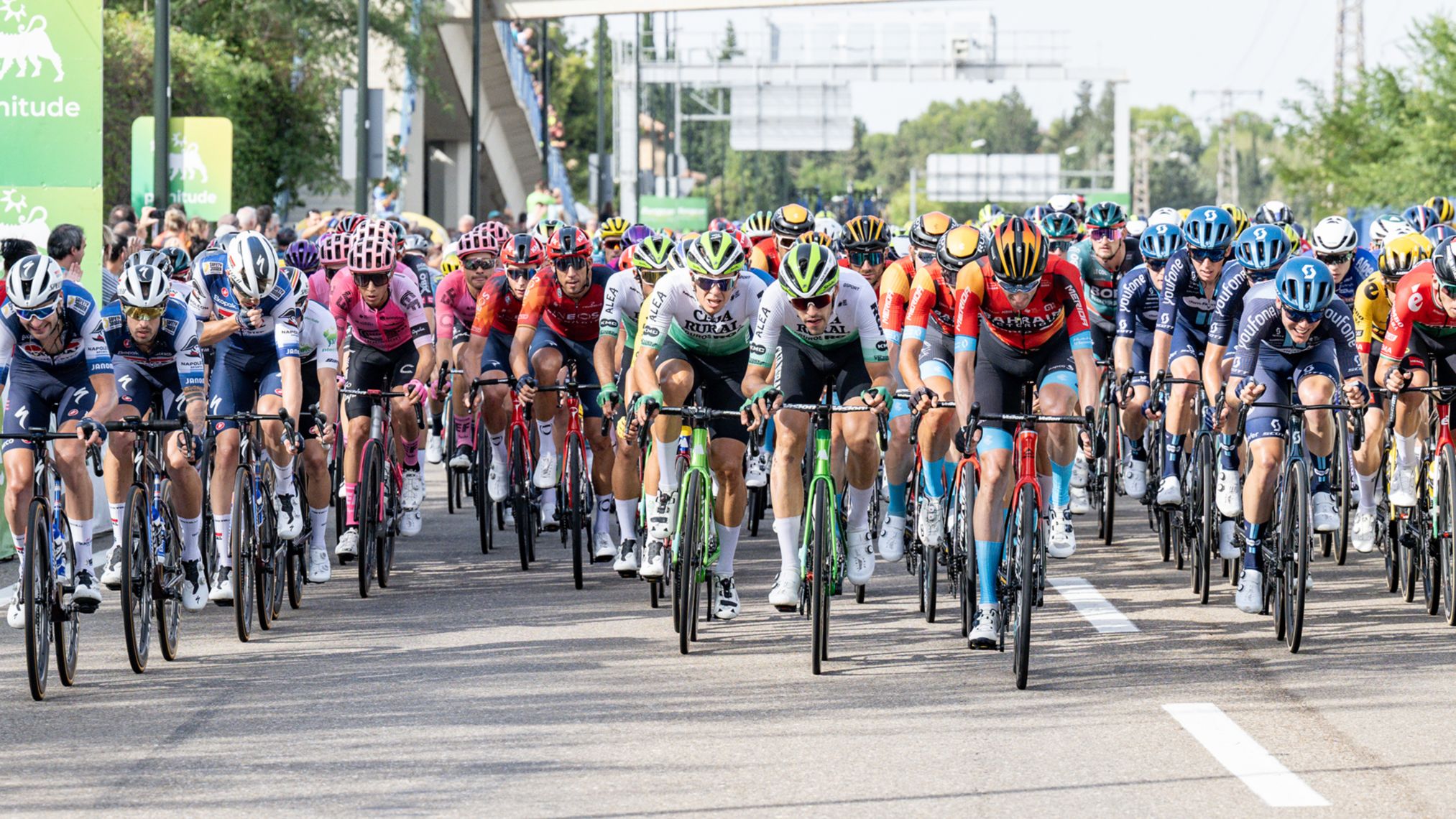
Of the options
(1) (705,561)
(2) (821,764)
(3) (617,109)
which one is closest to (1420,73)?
(3) (617,109)

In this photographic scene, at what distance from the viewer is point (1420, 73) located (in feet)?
125

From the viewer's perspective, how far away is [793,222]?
14.1m

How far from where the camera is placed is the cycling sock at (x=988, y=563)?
886 centimetres

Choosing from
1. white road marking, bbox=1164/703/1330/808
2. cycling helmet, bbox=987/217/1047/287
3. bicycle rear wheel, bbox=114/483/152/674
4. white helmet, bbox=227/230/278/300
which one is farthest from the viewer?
white helmet, bbox=227/230/278/300

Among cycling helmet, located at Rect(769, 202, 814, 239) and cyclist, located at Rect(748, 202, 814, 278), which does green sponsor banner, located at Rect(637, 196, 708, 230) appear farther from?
cycling helmet, located at Rect(769, 202, 814, 239)

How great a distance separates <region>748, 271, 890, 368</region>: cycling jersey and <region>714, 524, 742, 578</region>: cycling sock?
0.80m

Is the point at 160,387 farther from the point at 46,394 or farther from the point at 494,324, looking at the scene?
the point at 494,324

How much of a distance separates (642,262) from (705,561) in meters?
3.04

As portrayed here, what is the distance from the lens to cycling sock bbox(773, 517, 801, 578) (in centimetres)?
943

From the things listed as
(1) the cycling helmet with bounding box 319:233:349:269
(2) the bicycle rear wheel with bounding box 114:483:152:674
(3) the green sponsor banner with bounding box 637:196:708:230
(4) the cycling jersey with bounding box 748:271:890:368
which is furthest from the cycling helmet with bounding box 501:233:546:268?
(3) the green sponsor banner with bounding box 637:196:708:230

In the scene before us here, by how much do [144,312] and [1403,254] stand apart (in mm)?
6903

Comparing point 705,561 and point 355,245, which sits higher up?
point 355,245

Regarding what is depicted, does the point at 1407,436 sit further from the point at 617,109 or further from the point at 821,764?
the point at 617,109

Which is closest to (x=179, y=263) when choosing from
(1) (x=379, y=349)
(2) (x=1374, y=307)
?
(1) (x=379, y=349)
